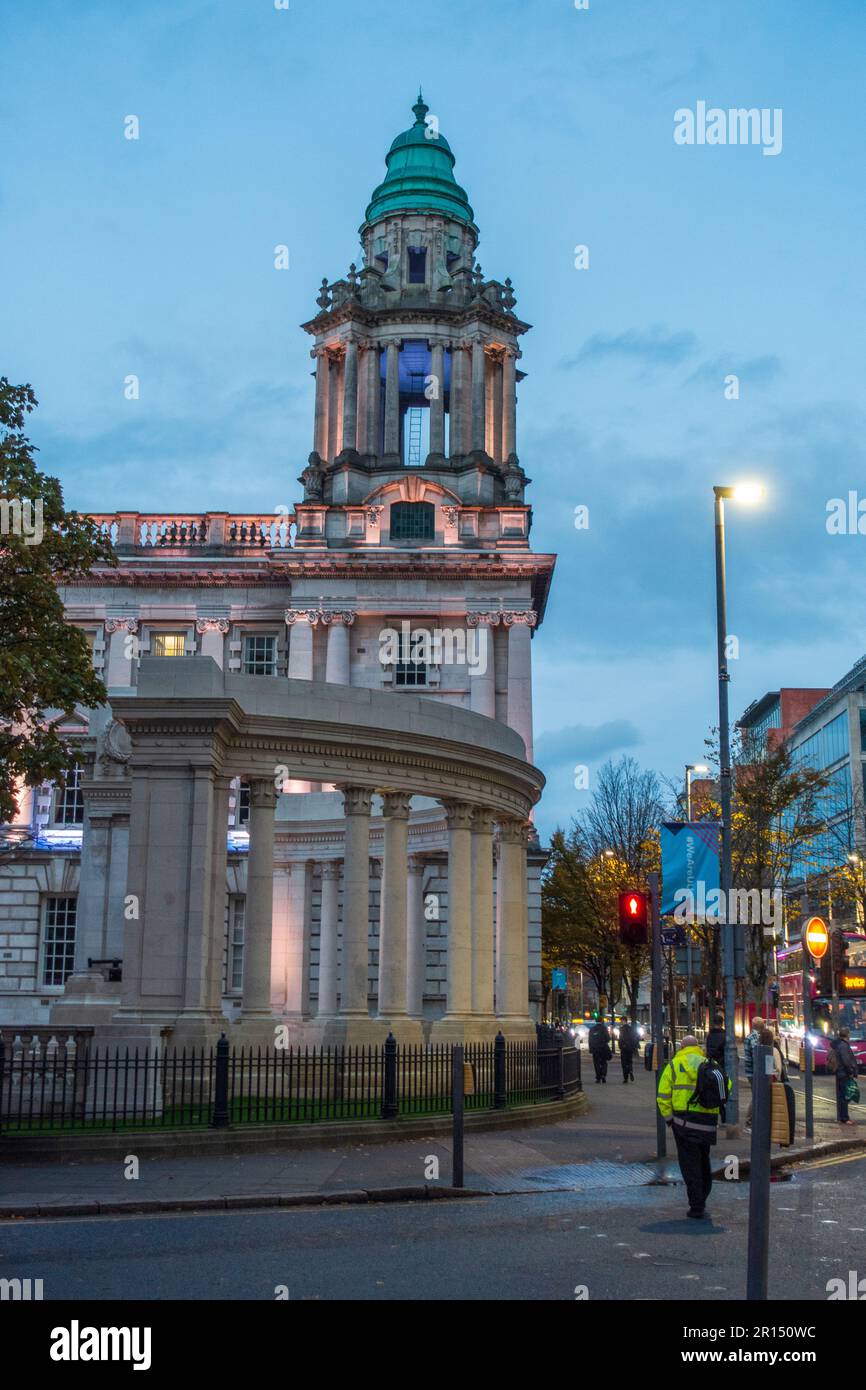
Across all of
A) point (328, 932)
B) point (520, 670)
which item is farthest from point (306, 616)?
point (328, 932)

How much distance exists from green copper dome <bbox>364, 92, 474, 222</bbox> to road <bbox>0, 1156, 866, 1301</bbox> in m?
49.4

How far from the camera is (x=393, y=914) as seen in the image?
26250mm

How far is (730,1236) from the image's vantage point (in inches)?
504

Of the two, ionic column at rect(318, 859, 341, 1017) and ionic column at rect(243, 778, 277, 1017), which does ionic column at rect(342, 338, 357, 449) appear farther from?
ionic column at rect(243, 778, 277, 1017)

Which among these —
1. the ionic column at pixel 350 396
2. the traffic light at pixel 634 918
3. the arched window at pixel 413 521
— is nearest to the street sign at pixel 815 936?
the traffic light at pixel 634 918

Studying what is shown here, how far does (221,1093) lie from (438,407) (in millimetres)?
39193

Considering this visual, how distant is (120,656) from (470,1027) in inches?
1060

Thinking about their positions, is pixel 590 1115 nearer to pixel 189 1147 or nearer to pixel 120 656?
pixel 189 1147

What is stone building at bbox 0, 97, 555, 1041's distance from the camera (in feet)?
74.4

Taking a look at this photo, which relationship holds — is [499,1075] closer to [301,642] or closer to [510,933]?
[510,933]

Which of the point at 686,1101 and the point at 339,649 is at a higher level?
the point at 339,649

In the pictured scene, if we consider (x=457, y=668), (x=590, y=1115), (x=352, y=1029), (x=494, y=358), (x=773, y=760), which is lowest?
(x=590, y=1115)

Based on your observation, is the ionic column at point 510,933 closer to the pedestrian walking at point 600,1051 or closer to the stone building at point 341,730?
the stone building at point 341,730
